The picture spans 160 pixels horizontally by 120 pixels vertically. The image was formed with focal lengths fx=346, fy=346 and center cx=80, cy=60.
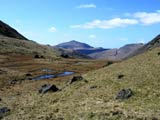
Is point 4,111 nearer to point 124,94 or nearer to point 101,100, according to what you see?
point 101,100

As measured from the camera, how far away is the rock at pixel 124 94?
38.9m

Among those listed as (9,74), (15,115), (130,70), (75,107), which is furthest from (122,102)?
(9,74)

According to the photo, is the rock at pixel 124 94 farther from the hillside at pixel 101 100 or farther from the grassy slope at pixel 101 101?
the grassy slope at pixel 101 101

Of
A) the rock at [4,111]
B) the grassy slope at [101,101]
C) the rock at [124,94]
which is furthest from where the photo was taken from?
the rock at [4,111]

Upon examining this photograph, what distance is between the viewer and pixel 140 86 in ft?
141

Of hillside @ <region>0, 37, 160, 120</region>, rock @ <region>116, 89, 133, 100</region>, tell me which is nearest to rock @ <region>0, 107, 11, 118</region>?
hillside @ <region>0, 37, 160, 120</region>

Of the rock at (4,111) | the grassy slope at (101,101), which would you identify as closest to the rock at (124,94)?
the grassy slope at (101,101)

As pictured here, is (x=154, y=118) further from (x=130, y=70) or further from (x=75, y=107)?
(x=130, y=70)

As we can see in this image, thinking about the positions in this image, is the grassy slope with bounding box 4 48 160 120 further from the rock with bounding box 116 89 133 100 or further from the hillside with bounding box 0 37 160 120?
the rock with bounding box 116 89 133 100

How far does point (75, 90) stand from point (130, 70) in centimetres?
1034

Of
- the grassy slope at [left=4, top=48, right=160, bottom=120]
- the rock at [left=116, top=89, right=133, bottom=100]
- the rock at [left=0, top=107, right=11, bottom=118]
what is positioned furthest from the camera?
the rock at [left=0, top=107, right=11, bottom=118]

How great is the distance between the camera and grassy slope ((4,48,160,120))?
33.4 m

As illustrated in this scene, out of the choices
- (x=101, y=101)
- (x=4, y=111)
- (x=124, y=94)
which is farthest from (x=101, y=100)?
(x=4, y=111)

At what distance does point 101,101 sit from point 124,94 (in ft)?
9.01
